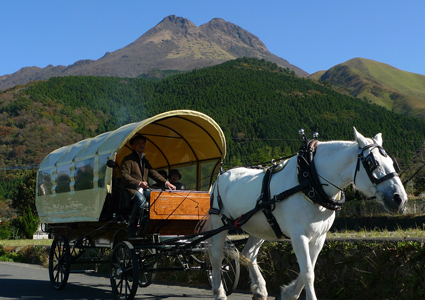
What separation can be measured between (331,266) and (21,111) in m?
122

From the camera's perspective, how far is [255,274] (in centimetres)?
612

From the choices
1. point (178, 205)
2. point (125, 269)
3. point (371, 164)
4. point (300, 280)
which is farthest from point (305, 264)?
point (125, 269)

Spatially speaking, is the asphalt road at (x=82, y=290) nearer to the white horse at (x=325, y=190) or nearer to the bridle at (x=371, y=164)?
the white horse at (x=325, y=190)

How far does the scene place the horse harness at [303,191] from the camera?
471cm

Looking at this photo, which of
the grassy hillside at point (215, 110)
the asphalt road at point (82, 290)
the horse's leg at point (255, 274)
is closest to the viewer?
the horse's leg at point (255, 274)

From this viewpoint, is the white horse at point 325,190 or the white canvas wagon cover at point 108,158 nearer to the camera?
the white horse at point 325,190

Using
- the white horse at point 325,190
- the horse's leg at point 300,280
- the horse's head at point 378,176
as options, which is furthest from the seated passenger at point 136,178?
the horse's head at point 378,176

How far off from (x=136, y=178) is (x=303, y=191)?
3.51m

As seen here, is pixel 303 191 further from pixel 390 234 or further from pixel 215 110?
pixel 215 110

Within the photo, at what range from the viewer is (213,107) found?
418 ft

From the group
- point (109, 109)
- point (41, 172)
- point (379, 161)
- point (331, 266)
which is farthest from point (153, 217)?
point (109, 109)

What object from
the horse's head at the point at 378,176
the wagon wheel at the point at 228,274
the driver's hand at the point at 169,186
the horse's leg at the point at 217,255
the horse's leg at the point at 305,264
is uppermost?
the horse's head at the point at 378,176

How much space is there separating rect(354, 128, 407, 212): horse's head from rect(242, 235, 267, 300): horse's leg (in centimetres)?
215

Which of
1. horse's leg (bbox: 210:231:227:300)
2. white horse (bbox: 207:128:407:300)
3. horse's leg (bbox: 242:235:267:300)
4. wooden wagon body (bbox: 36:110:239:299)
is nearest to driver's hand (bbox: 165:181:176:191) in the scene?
wooden wagon body (bbox: 36:110:239:299)
